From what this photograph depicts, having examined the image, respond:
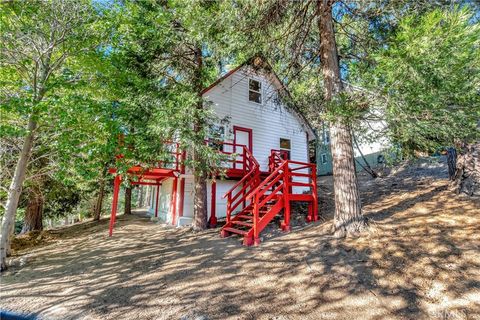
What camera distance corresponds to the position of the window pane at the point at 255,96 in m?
12.4

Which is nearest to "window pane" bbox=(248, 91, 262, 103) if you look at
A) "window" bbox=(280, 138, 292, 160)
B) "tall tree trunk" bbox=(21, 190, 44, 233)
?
"window" bbox=(280, 138, 292, 160)

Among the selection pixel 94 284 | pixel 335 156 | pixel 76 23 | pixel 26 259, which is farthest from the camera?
pixel 26 259

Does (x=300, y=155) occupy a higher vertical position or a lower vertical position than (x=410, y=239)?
higher

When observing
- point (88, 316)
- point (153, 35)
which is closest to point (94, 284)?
point (88, 316)

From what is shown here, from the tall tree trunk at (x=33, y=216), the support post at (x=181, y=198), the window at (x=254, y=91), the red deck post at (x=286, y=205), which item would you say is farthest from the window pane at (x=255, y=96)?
the tall tree trunk at (x=33, y=216)

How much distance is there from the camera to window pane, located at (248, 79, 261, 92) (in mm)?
12422

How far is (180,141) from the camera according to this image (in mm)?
7125

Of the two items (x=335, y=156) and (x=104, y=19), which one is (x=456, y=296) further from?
(x=104, y=19)

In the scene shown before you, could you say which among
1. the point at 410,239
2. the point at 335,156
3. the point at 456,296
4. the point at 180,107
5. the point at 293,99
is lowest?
the point at 456,296

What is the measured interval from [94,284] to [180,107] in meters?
4.54

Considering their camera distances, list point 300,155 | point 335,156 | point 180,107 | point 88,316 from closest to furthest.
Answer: point 88,316 < point 335,156 < point 180,107 < point 300,155

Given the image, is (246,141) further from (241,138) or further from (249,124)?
(249,124)

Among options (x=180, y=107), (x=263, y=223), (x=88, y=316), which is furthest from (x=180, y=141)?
(x=88, y=316)

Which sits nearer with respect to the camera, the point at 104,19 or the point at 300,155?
the point at 104,19
